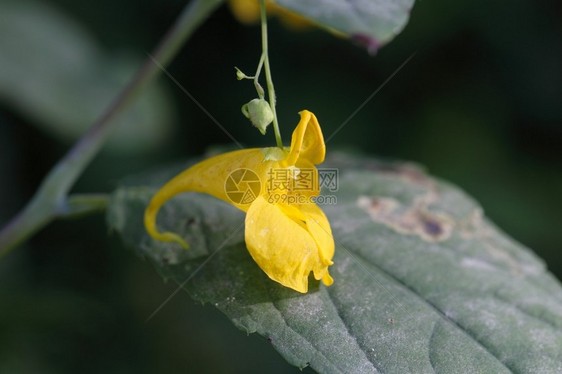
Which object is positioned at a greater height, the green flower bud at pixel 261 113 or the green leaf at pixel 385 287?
the green flower bud at pixel 261 113

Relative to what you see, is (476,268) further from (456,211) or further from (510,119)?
(510,119)

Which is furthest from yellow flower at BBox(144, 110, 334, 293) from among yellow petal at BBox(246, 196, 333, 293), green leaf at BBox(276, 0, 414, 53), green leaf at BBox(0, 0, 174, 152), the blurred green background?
green leaf at BBox(0, 0, 174, 152)

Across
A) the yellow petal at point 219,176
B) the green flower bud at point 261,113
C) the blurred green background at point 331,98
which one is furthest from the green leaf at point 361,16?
the blurred green background at point 331,98

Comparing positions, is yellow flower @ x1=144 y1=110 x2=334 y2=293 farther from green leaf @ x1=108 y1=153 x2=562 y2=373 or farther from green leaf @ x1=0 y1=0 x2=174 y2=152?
green leaf @ x1=0 y1=0 x2=174 y2=152

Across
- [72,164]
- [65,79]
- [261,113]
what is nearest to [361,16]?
[261,113]

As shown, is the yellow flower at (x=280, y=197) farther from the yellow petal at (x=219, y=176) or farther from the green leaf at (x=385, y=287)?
the green leaf at (x=385, y=287)

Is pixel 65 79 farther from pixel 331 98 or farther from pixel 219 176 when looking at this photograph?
pixel 219 176
